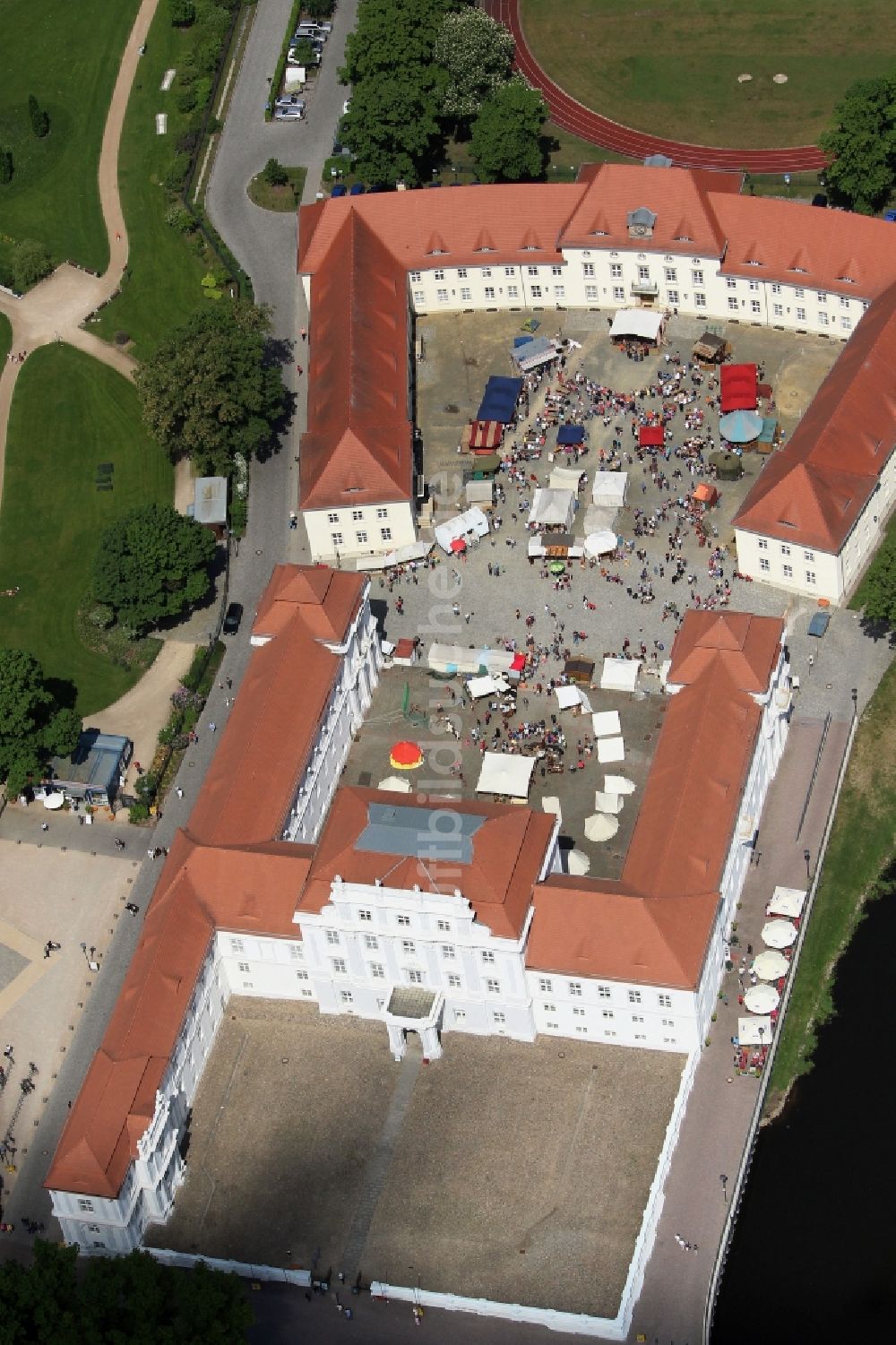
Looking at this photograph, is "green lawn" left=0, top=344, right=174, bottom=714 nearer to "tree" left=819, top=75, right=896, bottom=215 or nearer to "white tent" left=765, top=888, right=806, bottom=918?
"white tent" left=765, top=888, right=806, bottom=918

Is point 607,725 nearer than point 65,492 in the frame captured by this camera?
Yes

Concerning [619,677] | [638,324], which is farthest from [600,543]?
[638,324]

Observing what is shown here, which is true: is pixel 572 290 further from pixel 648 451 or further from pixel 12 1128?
pixel 12 1128

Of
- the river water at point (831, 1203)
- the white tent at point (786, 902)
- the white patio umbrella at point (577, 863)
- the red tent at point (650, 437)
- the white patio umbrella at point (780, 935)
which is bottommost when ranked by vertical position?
the river water at point (831, 1203)

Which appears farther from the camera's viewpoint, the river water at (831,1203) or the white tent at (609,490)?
the white tent at (609,490)

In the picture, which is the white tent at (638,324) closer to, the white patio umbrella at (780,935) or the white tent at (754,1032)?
the white patio umbrella at (780,935)

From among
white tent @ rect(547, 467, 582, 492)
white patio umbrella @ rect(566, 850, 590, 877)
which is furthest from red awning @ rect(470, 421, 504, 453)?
white patio umbrella @ rect(566, 850, 590, 877)

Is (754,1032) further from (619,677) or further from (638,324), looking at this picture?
(638,324)

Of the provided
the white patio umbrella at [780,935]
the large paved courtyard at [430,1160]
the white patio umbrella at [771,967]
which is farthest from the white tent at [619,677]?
the large paved courtyard at [430,1160]
